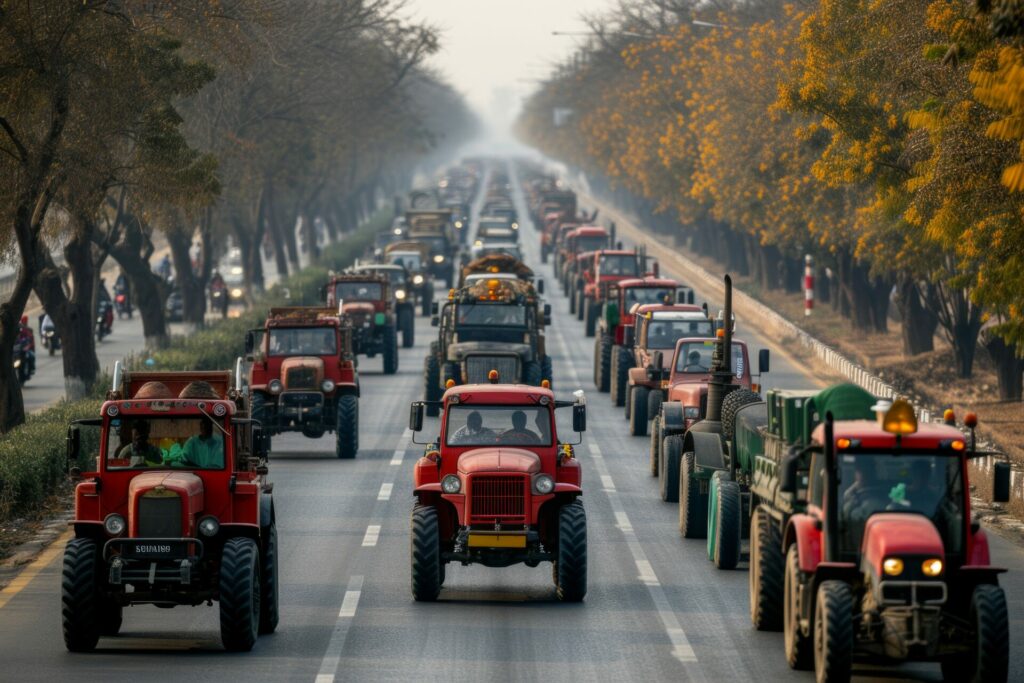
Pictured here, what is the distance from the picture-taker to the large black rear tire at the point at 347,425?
32156 mm

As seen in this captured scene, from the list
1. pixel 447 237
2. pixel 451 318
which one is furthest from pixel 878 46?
pixel 447 237

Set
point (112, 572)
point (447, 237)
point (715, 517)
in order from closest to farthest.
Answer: point (112, 572) → point (715, 517) → point (447, 237)

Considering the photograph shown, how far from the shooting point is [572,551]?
19.8 meters

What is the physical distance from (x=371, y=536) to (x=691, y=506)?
12.9 feet

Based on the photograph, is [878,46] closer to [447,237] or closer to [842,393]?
[842,393]

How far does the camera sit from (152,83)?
3438cm

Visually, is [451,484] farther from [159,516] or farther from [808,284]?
[808,284]

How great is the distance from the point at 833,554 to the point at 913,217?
13.9 metres

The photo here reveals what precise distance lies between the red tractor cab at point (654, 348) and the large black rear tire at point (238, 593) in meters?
16.7

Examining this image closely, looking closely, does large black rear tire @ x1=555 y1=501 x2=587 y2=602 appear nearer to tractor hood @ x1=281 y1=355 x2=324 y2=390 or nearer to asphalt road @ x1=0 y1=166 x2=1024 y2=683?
asphalt road @ x1=0 y1=166 x2=1024 y2=683

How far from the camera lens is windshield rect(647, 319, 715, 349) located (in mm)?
36188

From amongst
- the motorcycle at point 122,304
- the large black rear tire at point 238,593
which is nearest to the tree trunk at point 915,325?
the motorcycle at point 122,304

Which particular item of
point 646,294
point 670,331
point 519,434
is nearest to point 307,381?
point 670,331

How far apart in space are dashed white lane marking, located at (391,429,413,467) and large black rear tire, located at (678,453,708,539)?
8.23 m
